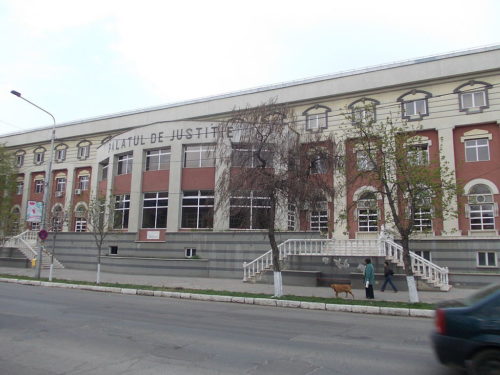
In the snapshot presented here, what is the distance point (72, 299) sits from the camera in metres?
14.7

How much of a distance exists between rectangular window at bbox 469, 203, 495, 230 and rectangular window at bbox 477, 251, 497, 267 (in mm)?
1894

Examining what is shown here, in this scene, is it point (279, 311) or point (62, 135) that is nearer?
point (279, 311)

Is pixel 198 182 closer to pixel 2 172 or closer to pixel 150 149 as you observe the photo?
pixel 150 149

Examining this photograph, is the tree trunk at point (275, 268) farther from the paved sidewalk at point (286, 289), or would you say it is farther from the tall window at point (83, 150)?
the tall window at point (83, 150)

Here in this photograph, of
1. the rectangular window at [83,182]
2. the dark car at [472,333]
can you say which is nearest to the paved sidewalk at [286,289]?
the dark car at [472,333]

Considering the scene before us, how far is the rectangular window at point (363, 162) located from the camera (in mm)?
Answer: 15625

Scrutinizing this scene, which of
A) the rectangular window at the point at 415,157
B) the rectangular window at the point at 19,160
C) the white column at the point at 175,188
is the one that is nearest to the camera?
the rectangular window at the point at 415,157

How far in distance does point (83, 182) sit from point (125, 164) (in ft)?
33.7

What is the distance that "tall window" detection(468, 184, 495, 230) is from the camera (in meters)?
23.3

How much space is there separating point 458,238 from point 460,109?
789 centimetres

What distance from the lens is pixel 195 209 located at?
27594 mm

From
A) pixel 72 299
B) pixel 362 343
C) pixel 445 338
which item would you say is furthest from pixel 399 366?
pixel 72 299

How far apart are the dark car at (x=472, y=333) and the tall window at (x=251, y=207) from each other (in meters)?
11.0

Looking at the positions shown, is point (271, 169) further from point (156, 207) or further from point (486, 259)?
point (156, 207)
